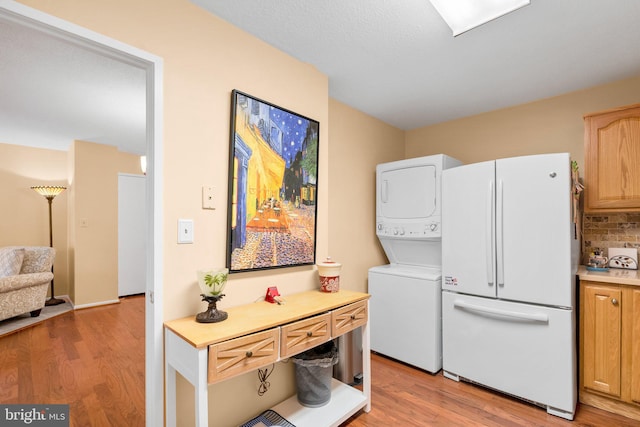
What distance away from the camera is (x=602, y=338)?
6.58ft

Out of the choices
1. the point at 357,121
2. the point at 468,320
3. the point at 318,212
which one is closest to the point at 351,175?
the point at 357,121

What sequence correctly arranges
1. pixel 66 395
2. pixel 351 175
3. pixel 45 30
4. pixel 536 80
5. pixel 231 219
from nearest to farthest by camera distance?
pixel 45 30
pixel 231 219
pixel 66 395
pixel 536 80
pixel 351 175

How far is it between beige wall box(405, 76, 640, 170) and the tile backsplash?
0.47m

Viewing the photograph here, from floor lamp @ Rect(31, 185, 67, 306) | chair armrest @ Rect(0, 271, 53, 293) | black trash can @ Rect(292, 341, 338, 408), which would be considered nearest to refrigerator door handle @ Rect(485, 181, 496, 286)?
black trash can @ Rect(292, 341, 338, 408)

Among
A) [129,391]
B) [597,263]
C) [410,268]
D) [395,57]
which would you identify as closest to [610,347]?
[597,263]

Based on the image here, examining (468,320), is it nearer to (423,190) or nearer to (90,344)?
(423,190)

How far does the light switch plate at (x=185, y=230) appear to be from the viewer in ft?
4.93

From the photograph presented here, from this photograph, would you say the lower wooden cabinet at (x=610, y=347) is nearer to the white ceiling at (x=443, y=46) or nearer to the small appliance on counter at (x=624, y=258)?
the small appliance on counter at (x=624, y=258)

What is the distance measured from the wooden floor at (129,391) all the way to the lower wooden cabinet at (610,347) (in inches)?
4.6

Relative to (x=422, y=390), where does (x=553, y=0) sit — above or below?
above

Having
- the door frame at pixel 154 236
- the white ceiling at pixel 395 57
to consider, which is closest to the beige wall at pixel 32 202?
the white ceiling at pixel 395 57

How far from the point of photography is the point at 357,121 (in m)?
3.01

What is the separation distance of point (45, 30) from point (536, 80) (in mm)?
3042

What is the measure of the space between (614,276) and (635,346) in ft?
1.42
